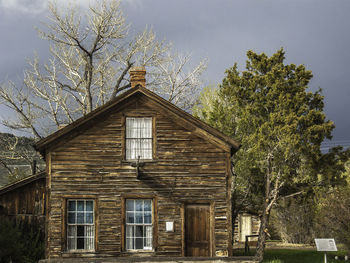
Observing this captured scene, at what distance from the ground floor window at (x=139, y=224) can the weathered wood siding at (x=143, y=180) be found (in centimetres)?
28

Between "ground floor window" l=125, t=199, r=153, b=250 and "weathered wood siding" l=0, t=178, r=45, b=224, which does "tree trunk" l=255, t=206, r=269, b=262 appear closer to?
"ground floor window" l=125, t=199, r=153, b=250

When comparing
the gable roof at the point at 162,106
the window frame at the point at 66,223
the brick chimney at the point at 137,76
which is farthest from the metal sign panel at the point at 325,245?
the brick chimney at the point at 137,76

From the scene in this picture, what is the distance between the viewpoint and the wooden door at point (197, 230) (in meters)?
18.2

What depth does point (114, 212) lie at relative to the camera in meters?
18.2

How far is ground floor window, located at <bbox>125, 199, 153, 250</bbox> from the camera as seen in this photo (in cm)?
1816

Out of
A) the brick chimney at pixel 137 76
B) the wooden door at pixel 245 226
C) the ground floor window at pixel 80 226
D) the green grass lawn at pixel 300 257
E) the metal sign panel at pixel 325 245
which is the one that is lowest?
the green grass lawn at pixel 300 257

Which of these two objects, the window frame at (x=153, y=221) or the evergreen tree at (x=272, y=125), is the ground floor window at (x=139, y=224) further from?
the evergreen tree at (x=272, y=125)

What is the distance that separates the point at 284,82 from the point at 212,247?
8.63 metres

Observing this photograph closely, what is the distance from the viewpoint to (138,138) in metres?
18.6

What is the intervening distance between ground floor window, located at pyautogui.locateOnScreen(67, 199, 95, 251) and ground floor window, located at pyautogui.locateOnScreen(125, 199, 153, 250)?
1310mm

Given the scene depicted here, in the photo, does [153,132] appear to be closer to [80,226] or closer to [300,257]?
[80,226]

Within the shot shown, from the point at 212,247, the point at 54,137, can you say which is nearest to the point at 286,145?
the point at 212,247

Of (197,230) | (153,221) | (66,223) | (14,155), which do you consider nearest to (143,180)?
(153,221)

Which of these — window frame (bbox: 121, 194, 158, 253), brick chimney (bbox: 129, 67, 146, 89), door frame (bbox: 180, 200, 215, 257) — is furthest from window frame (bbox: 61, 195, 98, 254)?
brick chimney (bbox: 129, 67, 146, 89)
